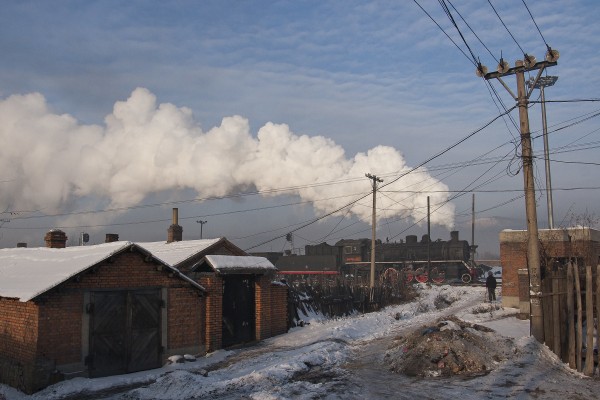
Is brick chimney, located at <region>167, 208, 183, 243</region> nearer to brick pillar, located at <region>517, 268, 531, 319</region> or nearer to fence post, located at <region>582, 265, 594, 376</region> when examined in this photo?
brick pillar, located at <region>517, 268, 531, 319</region>

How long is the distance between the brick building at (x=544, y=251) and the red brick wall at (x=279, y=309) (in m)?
8.78

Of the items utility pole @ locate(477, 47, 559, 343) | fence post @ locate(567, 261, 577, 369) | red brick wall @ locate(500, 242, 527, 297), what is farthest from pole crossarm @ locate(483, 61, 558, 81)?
red brick wall @ locate(500, 242, 527, 297)

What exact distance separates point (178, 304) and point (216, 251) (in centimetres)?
354

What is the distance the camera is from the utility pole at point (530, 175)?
13820mm

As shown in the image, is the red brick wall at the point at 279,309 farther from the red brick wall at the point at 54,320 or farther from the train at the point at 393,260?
the train at the point at 393,260

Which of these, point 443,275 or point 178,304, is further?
point 443,275

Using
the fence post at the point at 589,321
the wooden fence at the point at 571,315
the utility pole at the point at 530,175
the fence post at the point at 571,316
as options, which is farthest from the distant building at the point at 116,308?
the fence post at the point at 589,321

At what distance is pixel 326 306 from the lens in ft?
80.5

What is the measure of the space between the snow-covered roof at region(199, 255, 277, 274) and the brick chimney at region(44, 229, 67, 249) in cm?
591

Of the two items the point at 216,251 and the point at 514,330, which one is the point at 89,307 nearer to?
the point at 216,251

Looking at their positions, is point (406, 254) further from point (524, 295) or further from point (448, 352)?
point (448, 352)

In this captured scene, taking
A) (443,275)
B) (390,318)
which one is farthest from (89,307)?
(443,275)

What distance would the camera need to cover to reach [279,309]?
19.9m

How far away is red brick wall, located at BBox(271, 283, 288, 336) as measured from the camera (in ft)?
64.1
